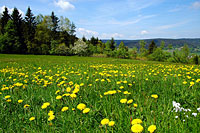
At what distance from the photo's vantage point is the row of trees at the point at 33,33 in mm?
34659

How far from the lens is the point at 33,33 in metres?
39.9

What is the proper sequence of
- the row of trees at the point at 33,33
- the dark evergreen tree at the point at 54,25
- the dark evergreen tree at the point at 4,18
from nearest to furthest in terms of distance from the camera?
the row of trees at the point at 33,33
the dark evergreen tree at the point at 4,18
the dark evergreen tree at the point at 54,25

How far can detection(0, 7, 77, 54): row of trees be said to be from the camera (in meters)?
34.7

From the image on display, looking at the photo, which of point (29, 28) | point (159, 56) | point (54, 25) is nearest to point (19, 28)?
point (29, 28)


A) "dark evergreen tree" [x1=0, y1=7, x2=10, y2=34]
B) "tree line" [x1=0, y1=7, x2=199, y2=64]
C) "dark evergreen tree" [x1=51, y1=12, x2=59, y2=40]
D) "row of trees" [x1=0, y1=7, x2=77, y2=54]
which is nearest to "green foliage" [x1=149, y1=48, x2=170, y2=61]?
"tree line" [x1=0, y1=7, x2=199, y2=64]

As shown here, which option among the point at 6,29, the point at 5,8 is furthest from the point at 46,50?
the point at 5,8

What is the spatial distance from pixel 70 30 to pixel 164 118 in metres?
44.7

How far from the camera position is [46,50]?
39.3 metres

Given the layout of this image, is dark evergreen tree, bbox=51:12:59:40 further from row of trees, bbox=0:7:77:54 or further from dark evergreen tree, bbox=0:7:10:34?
dark evergreen tree, bbox=0:7:10:34

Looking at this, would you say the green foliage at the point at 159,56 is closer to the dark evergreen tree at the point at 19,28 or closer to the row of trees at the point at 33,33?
the row of trees at the point at 33,33

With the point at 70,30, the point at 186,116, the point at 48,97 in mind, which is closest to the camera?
the point at 186,116

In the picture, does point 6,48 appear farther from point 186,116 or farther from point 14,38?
point 186,116

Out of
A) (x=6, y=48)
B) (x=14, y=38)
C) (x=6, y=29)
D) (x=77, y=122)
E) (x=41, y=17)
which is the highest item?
(x=41, y=17)

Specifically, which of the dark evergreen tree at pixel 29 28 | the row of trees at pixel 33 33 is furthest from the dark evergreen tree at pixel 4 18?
the dark evergreen tree at pixel 29 28
